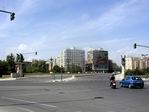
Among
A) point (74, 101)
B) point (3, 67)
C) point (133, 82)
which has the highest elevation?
point (3, 67)

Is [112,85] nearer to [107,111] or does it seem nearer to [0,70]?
[107,111]

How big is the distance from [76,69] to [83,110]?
169 meters

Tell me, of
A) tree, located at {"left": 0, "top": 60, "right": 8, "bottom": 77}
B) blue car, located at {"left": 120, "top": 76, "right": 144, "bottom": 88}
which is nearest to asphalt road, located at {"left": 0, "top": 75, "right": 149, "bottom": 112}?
blue car, located at {"left": 120, "top": 76, "right": 144, "bottom": 88}

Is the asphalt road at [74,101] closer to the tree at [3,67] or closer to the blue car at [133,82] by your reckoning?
the blue car at [133,82]

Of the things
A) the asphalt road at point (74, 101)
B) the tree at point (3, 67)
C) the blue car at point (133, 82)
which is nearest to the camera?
the asphalt road at point (74, 101)

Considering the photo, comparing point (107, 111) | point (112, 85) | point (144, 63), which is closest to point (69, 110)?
point (107, 111)

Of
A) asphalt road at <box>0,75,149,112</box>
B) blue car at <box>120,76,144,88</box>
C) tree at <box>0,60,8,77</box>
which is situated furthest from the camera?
tree at <box>0,60,8,77</box>

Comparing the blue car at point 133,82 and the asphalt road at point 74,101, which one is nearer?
the asphalt road at point 74,101

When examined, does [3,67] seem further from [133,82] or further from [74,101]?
[74,101]

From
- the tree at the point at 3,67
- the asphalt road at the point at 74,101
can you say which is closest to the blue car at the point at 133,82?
the asphalt road at the point at 74,101

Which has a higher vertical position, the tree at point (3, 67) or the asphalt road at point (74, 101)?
the tree at point (3, 67)

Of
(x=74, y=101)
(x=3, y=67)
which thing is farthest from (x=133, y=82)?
(x=3, y=67)

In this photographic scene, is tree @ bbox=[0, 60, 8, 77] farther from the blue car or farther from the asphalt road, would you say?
the asphalt road

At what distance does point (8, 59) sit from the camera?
491 feet
